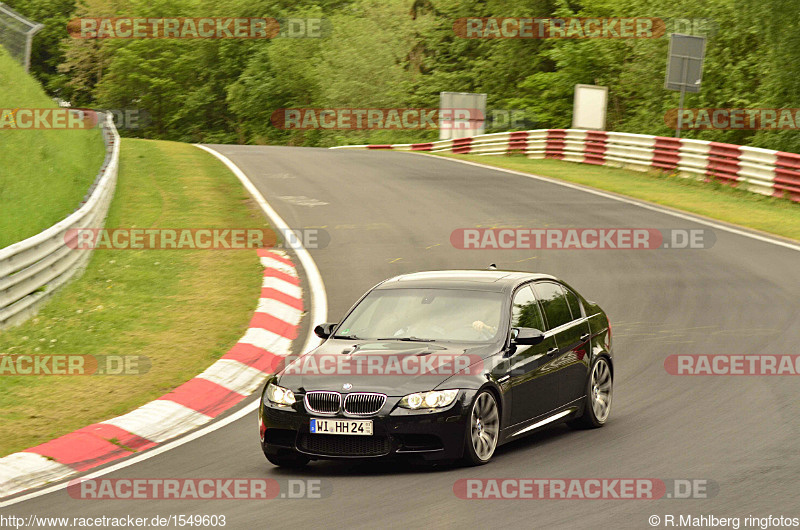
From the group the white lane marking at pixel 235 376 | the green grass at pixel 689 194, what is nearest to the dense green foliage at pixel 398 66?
the green grass at pixel 689 194

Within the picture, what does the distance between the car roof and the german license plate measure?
1.80m

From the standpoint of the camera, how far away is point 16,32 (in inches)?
1115

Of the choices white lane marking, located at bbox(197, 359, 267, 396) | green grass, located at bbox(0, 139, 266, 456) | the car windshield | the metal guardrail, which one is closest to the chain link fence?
green grass, located at bbox(0, 139, 266, 456)

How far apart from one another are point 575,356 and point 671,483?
7.41ft

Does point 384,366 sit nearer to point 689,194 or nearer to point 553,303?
point 553,303

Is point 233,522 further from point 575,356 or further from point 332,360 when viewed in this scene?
point 575,356

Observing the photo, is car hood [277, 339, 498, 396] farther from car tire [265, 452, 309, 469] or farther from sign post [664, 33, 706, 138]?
sign post [664, 33, 706, 138]

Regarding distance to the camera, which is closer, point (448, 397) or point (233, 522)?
point (233, 522)

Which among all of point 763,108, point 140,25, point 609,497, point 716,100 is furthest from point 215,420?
point 140,25

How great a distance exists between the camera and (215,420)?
996cm

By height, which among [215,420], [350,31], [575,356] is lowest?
[215,420]

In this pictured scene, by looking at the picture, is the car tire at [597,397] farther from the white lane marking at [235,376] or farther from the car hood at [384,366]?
the white lane marking at [235,376]

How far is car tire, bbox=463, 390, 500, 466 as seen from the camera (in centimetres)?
800

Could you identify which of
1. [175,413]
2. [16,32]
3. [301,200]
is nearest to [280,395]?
[175,413]
